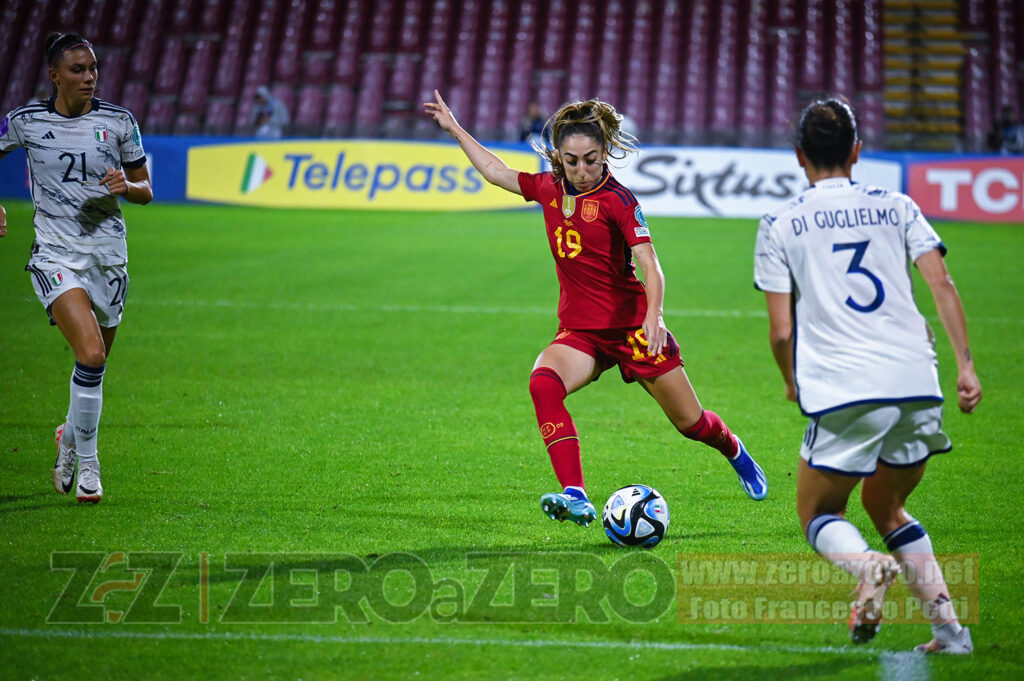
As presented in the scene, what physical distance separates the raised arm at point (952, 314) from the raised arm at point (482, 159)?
2.15 meters

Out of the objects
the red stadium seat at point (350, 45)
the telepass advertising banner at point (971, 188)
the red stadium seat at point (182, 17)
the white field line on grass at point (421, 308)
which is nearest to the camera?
the white field line on grass at point (421, 308)

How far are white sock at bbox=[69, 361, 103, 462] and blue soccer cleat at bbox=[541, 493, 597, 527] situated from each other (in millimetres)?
2305

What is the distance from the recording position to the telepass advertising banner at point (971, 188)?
19734 millimetres

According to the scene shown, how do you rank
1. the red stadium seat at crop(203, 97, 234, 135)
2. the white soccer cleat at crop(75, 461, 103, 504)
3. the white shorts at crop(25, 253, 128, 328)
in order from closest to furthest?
1. the white soccer cleat at crop(75, 461, 103, 504)
2. the white shorts at crop(25, 253, 128, 328)
3. the red stadium seat at crop(203, 97, 234, 135)

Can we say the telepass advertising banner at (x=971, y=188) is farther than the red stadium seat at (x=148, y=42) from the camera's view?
No

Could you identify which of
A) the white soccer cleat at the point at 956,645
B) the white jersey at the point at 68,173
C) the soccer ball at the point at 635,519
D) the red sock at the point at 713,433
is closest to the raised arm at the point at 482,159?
the red sock at the point at 713,433

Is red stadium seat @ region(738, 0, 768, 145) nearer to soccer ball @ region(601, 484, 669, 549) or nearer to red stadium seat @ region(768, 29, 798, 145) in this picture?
red stadium seat @ region(768, 29, 798, 145)

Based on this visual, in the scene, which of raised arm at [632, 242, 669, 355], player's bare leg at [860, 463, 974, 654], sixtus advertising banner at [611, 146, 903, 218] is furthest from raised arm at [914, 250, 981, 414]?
sixtus advertising banner at [611, 146, 903, 218]

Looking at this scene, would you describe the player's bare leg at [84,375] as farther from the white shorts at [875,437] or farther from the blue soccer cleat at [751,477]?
the white shorts at [875,437]

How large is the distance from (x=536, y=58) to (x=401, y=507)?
23553 millimetres

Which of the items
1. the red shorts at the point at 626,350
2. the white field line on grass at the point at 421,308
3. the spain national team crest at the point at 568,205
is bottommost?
the red shorts at the point at 626,350

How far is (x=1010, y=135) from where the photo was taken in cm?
2183

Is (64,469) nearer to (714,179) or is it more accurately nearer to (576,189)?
(576,189)

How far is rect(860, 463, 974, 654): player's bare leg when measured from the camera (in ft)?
11.6
